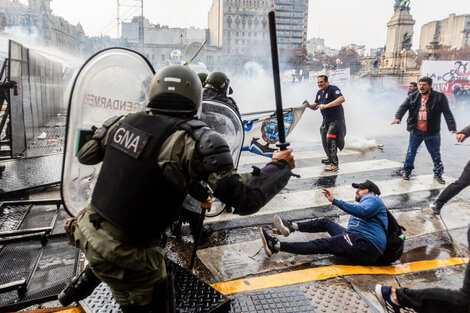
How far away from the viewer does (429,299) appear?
221cm

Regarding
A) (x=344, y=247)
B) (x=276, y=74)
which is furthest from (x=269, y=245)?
(x=276, y=74)

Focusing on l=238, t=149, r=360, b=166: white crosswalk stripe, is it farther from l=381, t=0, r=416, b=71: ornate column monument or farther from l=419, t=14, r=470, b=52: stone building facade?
l=419, t=14, r=470, b=52: stone building facade

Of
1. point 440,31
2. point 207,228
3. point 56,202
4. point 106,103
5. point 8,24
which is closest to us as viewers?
point 106,103

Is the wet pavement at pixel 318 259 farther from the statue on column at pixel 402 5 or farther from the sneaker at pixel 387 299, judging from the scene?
the statue on column at pixel 402 5

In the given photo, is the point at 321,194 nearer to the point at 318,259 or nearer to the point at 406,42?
the point at 318,259

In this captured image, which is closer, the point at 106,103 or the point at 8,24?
the point at 106,103

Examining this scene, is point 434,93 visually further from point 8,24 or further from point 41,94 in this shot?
point 8,24

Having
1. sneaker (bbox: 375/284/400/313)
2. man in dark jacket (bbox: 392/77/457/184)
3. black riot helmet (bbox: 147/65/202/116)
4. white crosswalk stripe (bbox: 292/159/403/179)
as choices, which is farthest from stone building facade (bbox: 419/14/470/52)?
black riot helmet (bbox: 147/65/202/116)

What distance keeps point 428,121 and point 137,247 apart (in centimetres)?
609

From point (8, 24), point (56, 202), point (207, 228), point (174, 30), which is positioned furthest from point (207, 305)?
point (174, 30)

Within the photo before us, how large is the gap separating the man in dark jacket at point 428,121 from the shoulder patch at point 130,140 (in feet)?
19.7

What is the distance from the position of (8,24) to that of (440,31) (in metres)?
97.2

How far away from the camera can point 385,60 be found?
35.6 meters

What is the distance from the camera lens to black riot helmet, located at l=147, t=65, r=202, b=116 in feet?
5.93
